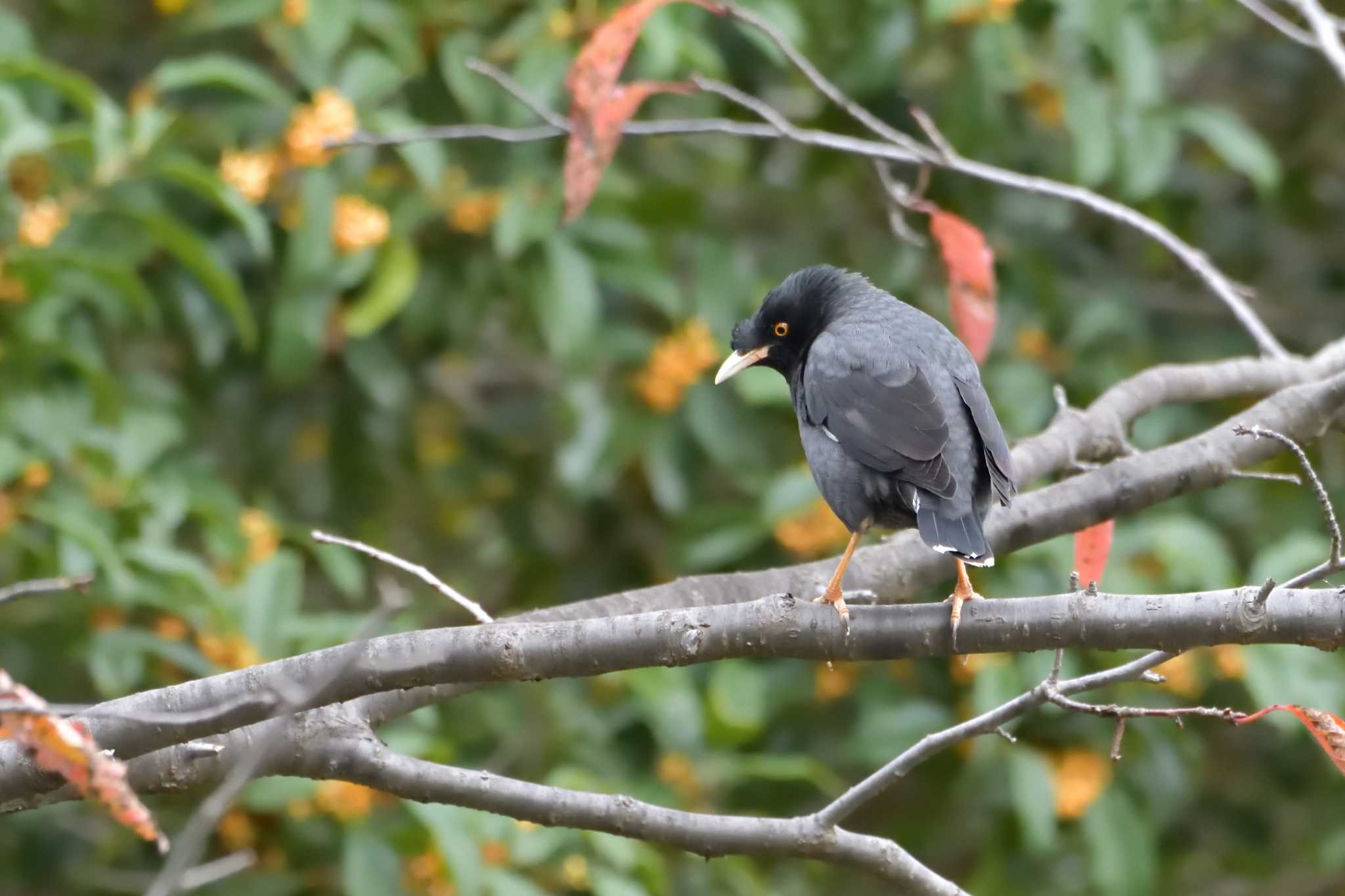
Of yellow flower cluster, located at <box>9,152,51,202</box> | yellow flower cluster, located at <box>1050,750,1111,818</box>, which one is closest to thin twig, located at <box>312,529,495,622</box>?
yellow flower cluster, located at <box>9,152,51,202</box>

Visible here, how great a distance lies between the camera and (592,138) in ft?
10.8

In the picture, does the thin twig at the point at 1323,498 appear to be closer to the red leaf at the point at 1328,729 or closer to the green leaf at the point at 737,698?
the red leaf at the point at 1328,729

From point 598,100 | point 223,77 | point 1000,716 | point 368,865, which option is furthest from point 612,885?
point 223,77

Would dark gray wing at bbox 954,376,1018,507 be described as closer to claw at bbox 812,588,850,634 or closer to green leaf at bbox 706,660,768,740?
claw at bbox 812,588,850,634

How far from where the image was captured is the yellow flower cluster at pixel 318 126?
13.9ft

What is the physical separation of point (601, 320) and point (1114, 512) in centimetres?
210

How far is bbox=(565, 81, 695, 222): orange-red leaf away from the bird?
65 centimetres

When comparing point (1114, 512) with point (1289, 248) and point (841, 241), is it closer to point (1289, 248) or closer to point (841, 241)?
point (841, 241)

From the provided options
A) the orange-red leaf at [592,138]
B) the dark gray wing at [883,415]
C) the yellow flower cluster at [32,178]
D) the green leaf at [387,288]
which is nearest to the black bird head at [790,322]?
the dark gray wing at [883,415]

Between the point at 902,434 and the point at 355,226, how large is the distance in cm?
200

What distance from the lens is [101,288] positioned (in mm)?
4043

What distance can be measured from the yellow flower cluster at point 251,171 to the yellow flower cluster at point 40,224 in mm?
467

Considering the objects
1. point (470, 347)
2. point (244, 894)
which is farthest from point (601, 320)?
point (244, 894)

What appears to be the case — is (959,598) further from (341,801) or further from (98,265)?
(98,265)
